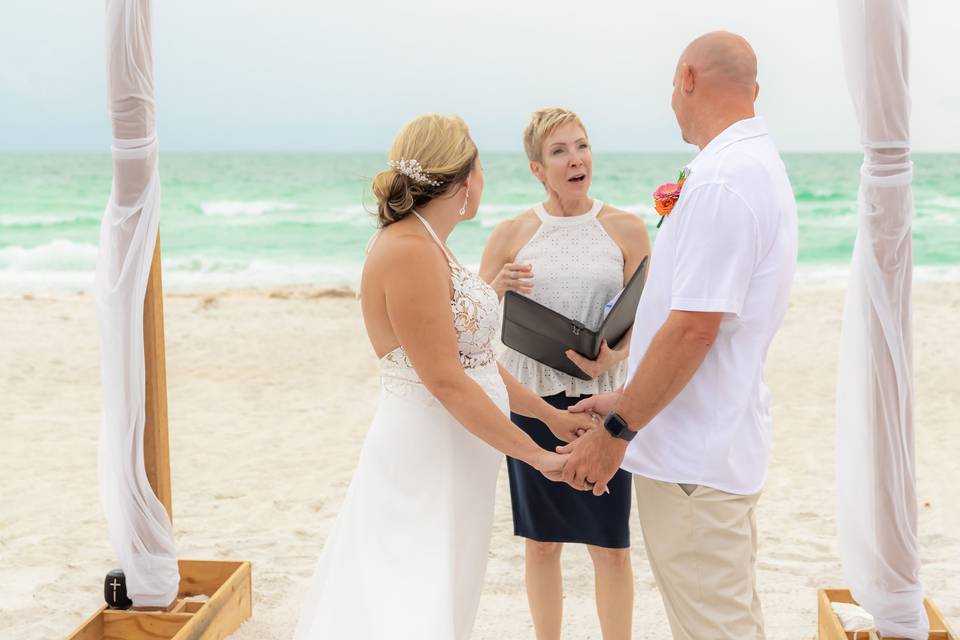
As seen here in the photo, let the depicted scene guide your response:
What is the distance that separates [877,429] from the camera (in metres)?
3.22

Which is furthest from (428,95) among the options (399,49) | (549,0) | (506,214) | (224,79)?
(506,214)

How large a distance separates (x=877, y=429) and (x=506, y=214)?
1023 inches

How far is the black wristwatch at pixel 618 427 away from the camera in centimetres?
266

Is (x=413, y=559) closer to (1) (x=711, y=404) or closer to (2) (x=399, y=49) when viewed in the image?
(1) (x=711, y=404)

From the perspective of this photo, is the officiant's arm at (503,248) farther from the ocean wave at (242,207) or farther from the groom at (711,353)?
the ocean wave at (242,207)

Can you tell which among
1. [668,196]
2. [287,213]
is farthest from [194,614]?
[287,213]

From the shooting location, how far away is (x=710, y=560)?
2.66 m

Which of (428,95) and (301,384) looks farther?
(428,95)

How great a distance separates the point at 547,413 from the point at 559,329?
31cm

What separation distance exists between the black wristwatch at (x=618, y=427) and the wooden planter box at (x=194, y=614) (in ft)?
6.18

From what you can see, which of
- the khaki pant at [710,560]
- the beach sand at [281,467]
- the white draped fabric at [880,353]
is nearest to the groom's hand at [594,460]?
the khaki pant at [710,560]

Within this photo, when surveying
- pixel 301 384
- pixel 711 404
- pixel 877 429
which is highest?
pixel 711 404

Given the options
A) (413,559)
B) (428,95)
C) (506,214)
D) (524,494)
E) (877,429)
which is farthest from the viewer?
(428,95)

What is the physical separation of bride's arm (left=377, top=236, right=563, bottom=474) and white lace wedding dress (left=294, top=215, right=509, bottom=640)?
10 cm
